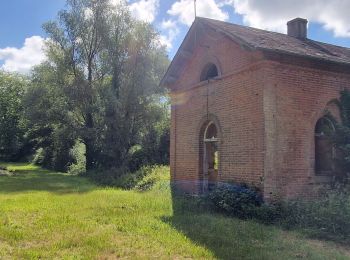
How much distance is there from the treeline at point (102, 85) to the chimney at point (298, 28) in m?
13.1

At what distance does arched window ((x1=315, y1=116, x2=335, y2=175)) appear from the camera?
13.4 m

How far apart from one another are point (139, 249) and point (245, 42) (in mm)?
7261

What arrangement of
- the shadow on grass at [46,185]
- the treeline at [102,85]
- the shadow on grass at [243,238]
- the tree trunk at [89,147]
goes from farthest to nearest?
the tree trunk at [89,147]
the treeline at [102,85]
the shadow on grass at [46,185]
the shadow on grass at [243,238]

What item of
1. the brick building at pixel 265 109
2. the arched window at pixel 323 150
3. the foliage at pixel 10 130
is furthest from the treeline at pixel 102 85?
the foliage at pixel 10 130

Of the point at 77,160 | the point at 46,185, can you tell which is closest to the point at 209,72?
the point at 46,185

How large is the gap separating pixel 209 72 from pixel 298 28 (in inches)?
182

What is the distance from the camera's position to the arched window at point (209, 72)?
15.6 metres

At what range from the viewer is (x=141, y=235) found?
9031 millimetres

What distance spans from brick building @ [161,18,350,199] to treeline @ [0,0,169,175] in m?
12.8

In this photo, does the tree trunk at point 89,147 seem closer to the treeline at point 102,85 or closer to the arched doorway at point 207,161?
the treeline at point 102,85

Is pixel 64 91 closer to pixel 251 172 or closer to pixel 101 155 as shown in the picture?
pixel 101 155

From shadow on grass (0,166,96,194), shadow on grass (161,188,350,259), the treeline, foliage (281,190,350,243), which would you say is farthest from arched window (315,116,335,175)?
the treeline

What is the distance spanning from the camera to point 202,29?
1586cm

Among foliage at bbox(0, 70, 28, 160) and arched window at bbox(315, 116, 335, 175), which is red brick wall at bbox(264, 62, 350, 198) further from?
foliage at bbox(0, 70, 28, 160)
